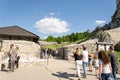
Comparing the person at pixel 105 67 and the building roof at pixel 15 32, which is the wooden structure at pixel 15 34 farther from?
the person at pixel 105 67

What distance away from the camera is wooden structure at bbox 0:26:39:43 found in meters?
33.8

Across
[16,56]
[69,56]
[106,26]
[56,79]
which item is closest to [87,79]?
[56,79]

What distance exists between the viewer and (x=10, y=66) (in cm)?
1552

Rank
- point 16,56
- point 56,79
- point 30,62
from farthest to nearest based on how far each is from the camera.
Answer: point 30,62 < point 16,56 < point 56,79

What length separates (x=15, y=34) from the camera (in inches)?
1344

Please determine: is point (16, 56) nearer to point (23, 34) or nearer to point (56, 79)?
point (56, 79)

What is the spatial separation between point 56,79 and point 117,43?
2486 cm

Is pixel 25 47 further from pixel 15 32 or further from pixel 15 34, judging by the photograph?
pixel 15 32

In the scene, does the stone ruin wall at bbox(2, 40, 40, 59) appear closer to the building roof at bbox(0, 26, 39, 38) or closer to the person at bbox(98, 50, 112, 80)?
the building roof at bbox(0, 26, 39, 38)

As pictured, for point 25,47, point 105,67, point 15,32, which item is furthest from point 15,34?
point 105,67

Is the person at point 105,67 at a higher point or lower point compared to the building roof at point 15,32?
lower

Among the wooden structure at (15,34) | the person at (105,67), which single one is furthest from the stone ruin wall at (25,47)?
the person at (105,67)

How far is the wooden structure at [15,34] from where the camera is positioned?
33844 mm

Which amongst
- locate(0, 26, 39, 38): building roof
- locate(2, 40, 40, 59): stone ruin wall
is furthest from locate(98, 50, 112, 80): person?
locate(0, 26, 39, 38): building roof
